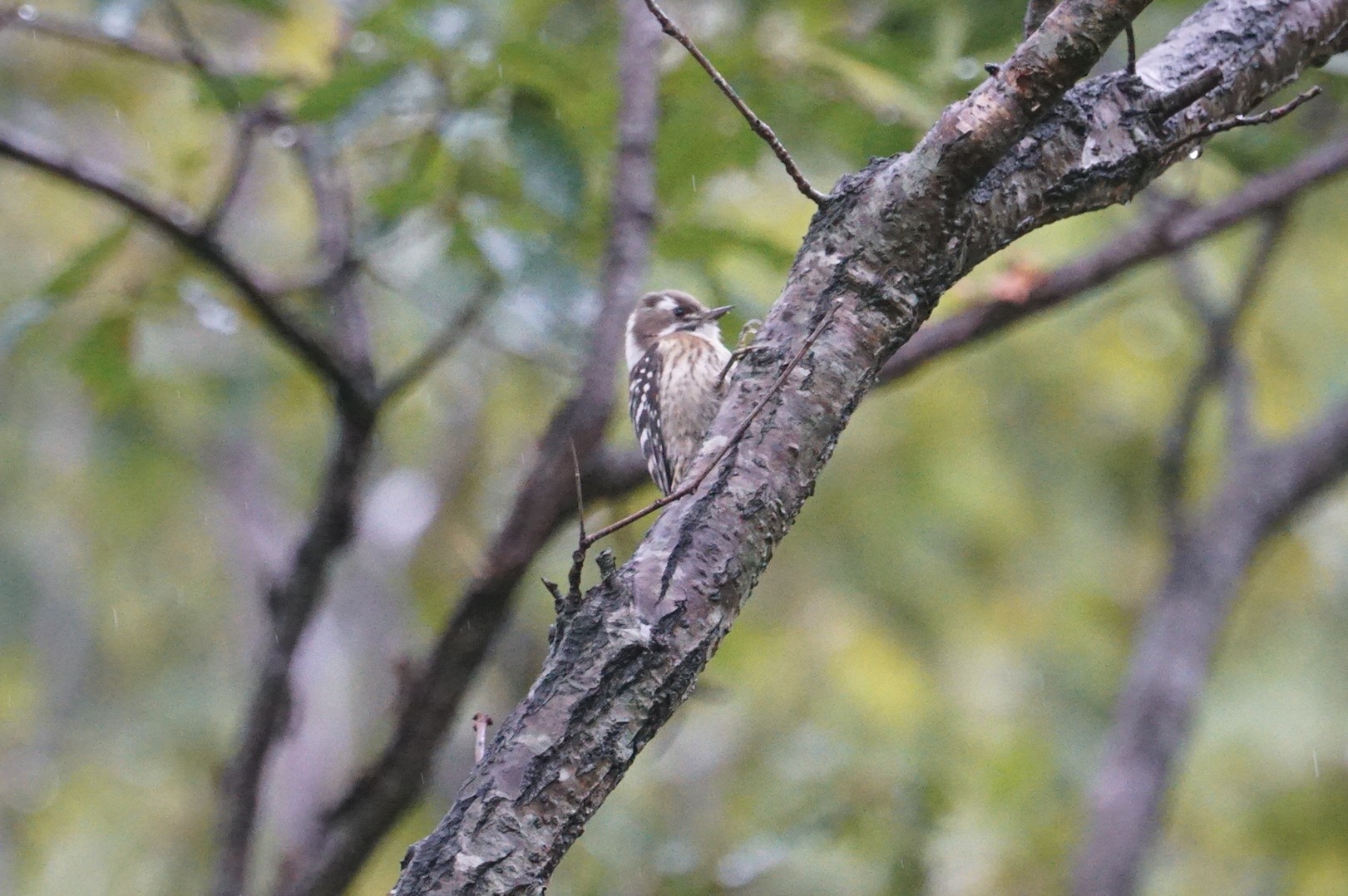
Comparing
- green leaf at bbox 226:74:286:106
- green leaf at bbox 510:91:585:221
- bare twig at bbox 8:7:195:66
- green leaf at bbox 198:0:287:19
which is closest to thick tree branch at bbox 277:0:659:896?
green leaf at bbox 510:91:585:221

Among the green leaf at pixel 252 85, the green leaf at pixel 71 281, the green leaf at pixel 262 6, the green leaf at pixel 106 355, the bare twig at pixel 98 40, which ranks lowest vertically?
the green leaf at pixel 71 281

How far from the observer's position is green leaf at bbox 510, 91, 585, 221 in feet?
11.5

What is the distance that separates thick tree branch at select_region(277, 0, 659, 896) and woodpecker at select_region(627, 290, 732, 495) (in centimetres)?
68

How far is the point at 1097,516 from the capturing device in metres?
7.00

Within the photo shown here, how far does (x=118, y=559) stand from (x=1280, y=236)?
6725mm

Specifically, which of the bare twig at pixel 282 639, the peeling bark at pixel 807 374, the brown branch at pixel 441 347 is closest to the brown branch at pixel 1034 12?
the peeling bark at pixel 807 374

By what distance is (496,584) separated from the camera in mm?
3402

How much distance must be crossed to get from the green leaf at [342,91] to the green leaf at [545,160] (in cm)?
35

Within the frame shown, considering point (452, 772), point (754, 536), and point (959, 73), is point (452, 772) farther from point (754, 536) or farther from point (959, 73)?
point (754, 536)

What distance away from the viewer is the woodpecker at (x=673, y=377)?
4449 millimetres

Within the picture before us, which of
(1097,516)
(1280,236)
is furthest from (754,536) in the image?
(1097,516)

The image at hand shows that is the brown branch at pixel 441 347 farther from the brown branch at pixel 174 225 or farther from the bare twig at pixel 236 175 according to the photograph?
the bare twig at pixel 236 175

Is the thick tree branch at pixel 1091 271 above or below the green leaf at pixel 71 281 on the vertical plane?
above

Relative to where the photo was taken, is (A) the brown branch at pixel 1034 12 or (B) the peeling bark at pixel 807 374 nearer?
(B) the peeling bark at pixel 807 374
